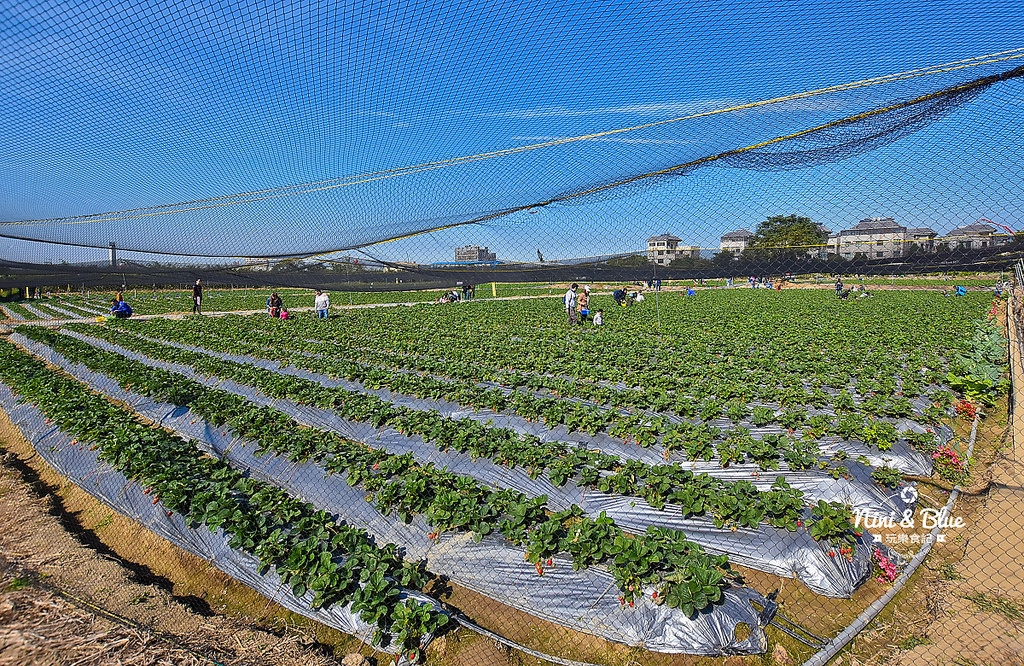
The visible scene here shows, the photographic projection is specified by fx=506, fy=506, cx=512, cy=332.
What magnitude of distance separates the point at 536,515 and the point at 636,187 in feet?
10.9

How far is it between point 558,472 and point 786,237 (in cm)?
339

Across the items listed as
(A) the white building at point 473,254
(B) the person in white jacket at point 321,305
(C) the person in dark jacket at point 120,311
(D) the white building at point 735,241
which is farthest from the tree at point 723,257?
(C) the person in dark jacket at point 120,311

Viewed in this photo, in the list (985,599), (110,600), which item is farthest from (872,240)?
(110,600)

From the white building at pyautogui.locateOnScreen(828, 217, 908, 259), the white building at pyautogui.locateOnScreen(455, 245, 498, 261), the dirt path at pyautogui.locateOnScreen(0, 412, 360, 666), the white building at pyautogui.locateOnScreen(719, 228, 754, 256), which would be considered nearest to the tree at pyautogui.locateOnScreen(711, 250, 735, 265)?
the white building at pyautogui.locateOnScreen(719, 228, 754, 256)

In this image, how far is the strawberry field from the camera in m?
3.66

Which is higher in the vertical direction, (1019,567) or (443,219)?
(443,219)

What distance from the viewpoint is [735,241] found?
549 centimetres

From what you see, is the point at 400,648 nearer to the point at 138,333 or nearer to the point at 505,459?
the point at 505,459

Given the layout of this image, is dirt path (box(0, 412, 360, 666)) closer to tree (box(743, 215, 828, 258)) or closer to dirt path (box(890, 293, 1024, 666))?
dirt path (box(890, 293, 1024, 666))

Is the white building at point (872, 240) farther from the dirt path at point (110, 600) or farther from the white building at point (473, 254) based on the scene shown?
the dirt path at point (110, 600)

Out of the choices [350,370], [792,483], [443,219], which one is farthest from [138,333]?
[792,483]

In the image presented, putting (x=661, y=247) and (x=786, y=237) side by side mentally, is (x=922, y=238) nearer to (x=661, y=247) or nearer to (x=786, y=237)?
(x=786, y=237)

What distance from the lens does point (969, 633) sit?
337cm

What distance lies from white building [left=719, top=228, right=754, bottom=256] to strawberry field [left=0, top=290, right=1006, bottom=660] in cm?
226
